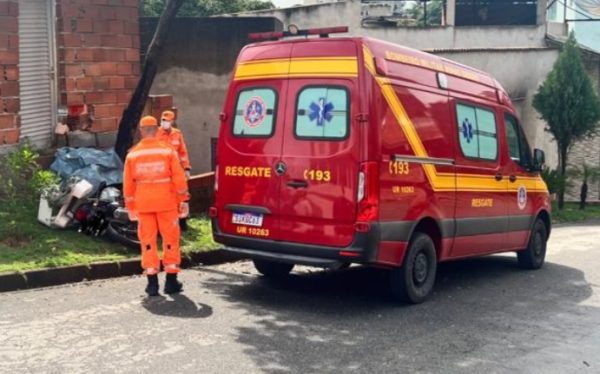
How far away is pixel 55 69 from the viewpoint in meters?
10.2

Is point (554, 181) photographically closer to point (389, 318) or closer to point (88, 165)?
point (88, 165)

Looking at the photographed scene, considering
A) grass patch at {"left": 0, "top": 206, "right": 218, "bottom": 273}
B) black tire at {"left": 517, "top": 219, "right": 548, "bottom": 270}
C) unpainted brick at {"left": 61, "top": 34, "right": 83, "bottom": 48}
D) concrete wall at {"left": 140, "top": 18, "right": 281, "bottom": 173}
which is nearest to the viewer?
grass patch at {"left": 0, "top": 206, "right": 218, "bottom": 273}

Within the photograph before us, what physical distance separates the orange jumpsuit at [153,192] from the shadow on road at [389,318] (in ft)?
2.78

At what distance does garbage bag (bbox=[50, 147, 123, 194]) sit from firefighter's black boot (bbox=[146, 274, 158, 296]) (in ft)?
7.81

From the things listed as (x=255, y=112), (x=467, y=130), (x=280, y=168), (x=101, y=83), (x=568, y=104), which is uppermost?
(x=101, y=83)

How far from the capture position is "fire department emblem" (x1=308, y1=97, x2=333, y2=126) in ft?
21.6

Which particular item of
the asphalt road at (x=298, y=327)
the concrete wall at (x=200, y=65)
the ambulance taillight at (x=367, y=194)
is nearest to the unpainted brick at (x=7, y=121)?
the asphalt road at (x=298, y=327)

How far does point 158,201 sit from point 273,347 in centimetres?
200

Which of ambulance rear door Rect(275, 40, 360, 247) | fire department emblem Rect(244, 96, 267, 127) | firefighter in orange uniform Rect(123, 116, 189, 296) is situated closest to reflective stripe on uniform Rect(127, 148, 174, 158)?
firefighter in orange uniform Rect(123, 116, 189, 296)

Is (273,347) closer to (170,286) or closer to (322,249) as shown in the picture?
(322,249)

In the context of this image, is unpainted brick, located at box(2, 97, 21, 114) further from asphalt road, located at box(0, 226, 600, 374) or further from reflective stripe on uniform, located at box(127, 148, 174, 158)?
reflective stripe on uniform, located at box(127, 148, 174, 158)

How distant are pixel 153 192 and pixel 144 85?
11.7ft

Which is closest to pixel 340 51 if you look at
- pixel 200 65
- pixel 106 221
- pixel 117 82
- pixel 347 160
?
pixel 347 160

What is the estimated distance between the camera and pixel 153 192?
6750 mm
